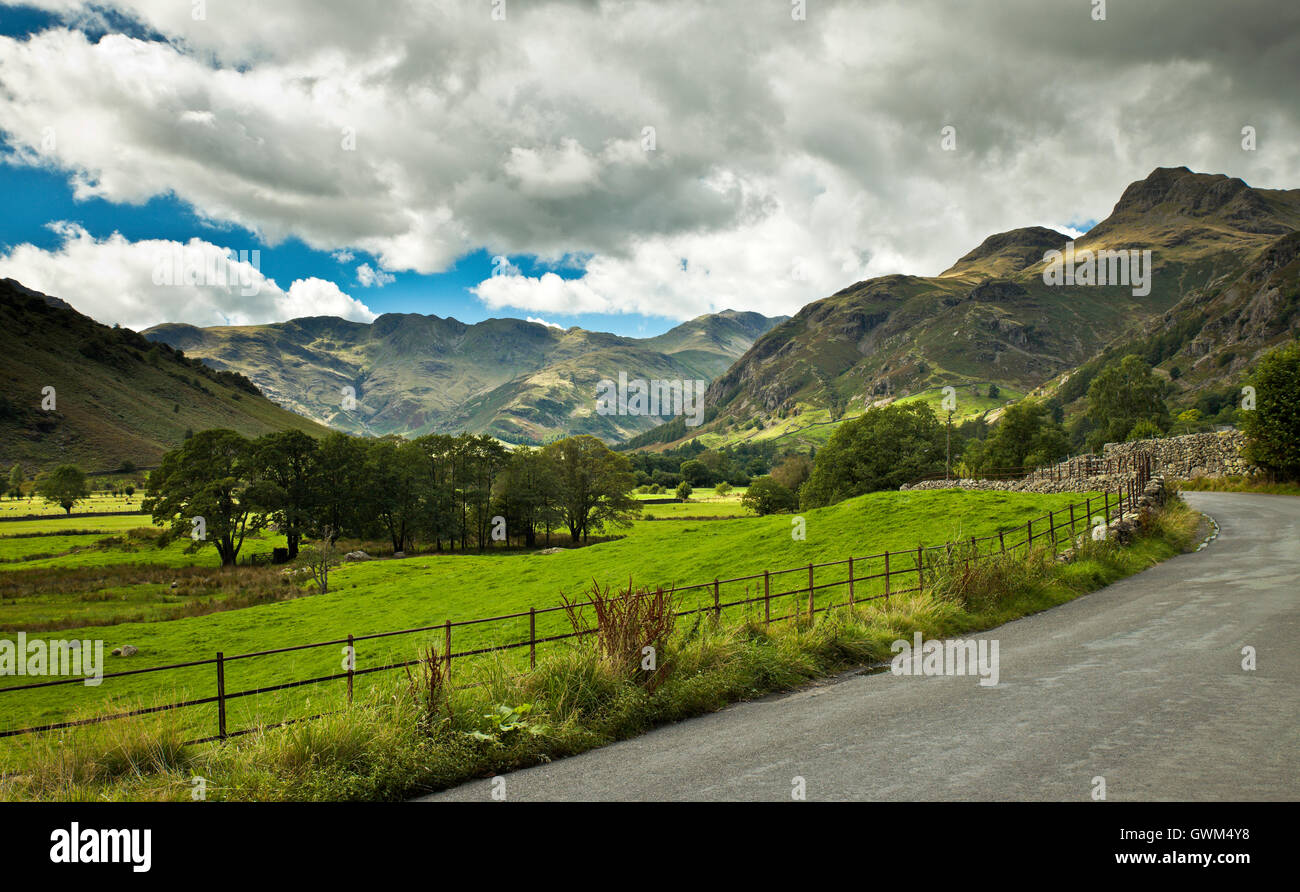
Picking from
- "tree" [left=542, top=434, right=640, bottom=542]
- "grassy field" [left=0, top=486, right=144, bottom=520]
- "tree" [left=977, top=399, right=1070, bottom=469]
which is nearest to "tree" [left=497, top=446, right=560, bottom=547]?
"tree" [left=542, top=434, right=640, bottom=542]

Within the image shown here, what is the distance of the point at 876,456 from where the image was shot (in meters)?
77.4

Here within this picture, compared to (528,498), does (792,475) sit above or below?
above

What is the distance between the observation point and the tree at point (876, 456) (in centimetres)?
7538

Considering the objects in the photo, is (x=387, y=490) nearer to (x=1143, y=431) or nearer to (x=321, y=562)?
(x=321, y=562)

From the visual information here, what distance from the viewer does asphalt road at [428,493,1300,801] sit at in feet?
21.6

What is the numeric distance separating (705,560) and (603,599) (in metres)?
26.2

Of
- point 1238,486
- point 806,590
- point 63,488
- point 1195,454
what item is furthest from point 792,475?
point 63,488

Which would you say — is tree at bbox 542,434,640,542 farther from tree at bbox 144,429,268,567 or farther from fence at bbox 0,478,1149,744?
fence at bbox 0,478,1149,744

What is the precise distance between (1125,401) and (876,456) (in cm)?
5064

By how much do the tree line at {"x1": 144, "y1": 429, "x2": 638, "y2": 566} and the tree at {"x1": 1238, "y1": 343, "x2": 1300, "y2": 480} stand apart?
7253 cm
